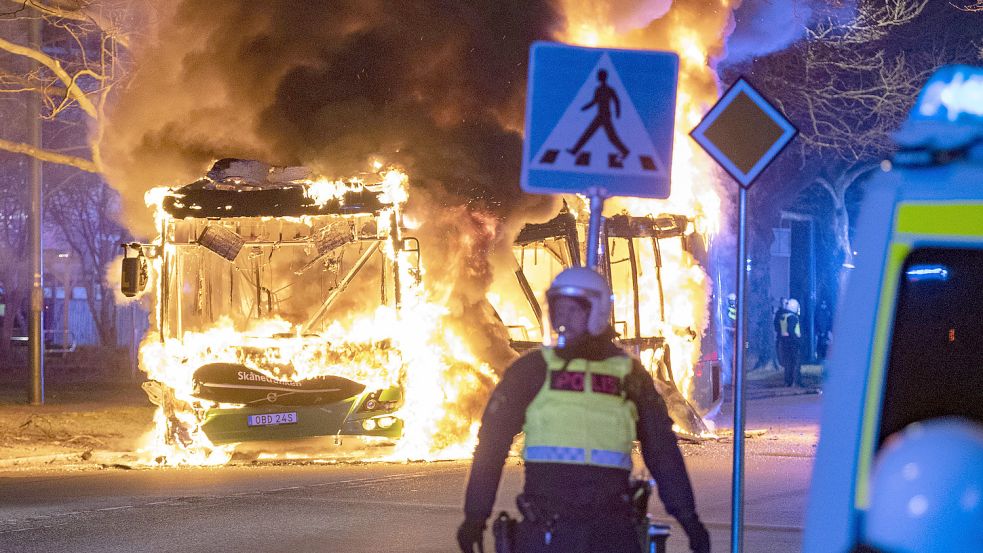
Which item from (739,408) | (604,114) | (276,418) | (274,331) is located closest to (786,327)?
(274,331)

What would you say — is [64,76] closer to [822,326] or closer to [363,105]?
[363,105]

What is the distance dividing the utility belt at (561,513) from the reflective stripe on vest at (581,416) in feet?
0.35

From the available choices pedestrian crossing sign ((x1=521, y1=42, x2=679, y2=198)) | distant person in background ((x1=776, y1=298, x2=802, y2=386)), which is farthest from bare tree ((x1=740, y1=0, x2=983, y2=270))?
pedestrian crossing sign ((x1=521, y1=42, x2=679, y2=198))

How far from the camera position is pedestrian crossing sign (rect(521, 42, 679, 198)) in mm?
5914

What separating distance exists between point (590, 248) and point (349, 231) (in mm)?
7886

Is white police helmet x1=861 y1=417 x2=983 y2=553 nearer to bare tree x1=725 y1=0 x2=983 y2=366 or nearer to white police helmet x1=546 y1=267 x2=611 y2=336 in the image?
white police helmet x1=546 y1=267 x2=611 y2=336

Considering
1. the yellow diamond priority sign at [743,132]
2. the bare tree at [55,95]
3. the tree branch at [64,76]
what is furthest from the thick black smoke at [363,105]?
the yellow diamond priority sign at [743,132]

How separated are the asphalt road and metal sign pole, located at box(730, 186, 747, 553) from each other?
300 centimetres

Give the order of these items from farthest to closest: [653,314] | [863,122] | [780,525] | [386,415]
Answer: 1. [863,122]
2. [653,314]
3. [386,415]
4. [780,525]

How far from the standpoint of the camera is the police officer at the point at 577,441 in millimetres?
4551

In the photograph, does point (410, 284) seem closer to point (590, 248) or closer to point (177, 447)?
point (177, 447)

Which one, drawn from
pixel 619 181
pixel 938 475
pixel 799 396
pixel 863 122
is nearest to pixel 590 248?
pixel 619 181

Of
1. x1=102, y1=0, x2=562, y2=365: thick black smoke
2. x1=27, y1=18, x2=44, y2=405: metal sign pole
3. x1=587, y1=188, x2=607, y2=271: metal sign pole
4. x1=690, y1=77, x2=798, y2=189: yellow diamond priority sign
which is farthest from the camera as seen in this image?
x1=27, y1=18, x2=44, y2=405: metal sign pole

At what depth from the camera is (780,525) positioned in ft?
32.1
